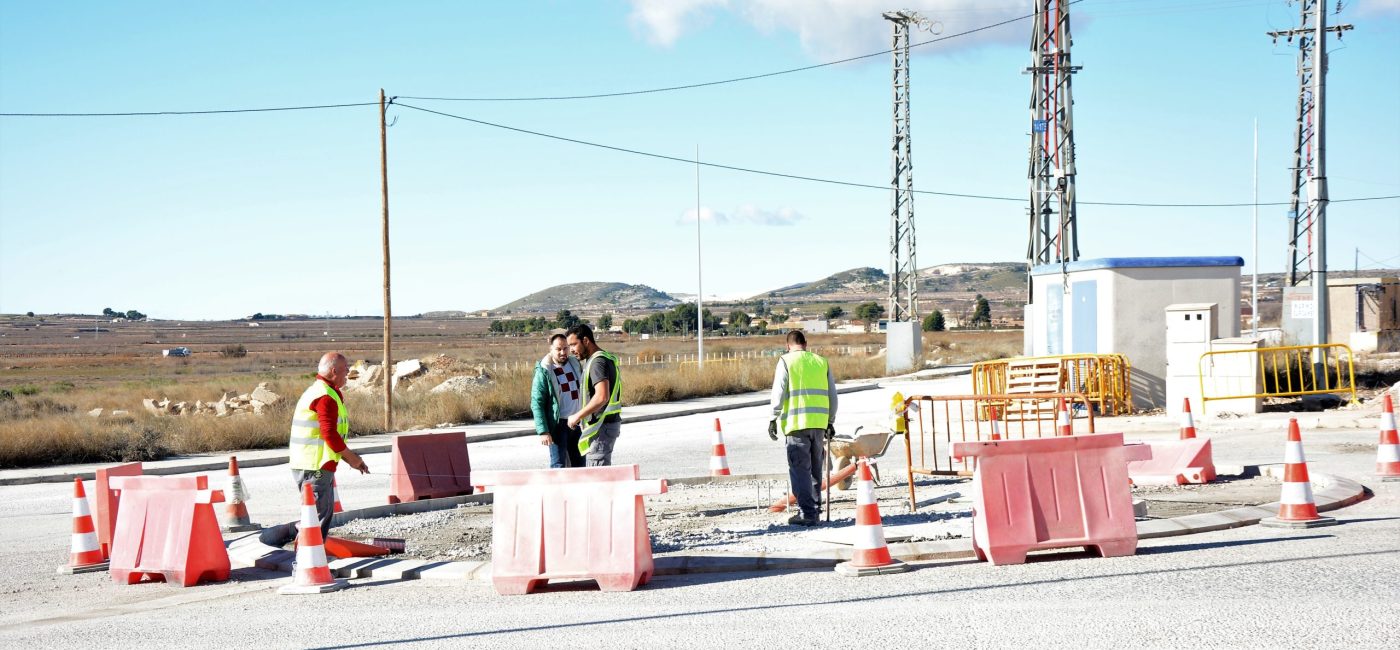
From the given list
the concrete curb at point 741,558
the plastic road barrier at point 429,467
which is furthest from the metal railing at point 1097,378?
the concrete curb at point 741,558

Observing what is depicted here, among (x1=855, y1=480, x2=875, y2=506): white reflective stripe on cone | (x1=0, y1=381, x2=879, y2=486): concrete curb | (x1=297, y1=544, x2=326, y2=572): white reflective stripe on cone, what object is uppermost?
(x1=855, y1=480, x2=875, y2=506): white reflective stripe on cone

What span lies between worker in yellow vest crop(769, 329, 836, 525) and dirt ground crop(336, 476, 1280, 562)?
385mm

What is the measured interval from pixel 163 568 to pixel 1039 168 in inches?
933

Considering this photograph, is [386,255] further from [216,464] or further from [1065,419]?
[1065,419]

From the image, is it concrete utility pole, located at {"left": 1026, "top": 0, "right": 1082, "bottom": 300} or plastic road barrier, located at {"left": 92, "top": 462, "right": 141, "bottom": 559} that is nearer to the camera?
plastic road barrier, located at {"left": 92, "top": 462, "right": 141, "bottom": 559}

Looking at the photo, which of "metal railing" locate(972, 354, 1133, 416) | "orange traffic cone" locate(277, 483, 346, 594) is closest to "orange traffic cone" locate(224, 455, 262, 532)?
"orange traffic cone" locate(277, 483, 346, 594)

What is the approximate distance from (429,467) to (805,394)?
16.6 feet

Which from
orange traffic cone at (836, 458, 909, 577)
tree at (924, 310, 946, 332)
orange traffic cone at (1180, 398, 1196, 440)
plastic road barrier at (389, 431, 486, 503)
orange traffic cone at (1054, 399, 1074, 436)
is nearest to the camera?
orange traffic cone at (836, 458, 909, 577)

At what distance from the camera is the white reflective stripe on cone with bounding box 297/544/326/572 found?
357 inches

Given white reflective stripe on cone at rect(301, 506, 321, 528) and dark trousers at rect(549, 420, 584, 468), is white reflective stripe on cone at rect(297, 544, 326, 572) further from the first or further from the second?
dark trousers at rect(549, 420, 584, 468)

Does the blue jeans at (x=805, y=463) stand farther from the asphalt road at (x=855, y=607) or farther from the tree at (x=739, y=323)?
the tree at (x=739, y=323)

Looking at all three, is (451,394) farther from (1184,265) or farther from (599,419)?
(599,419)

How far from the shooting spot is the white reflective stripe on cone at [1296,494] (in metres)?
9.96

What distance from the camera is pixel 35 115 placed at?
29.4 meters
